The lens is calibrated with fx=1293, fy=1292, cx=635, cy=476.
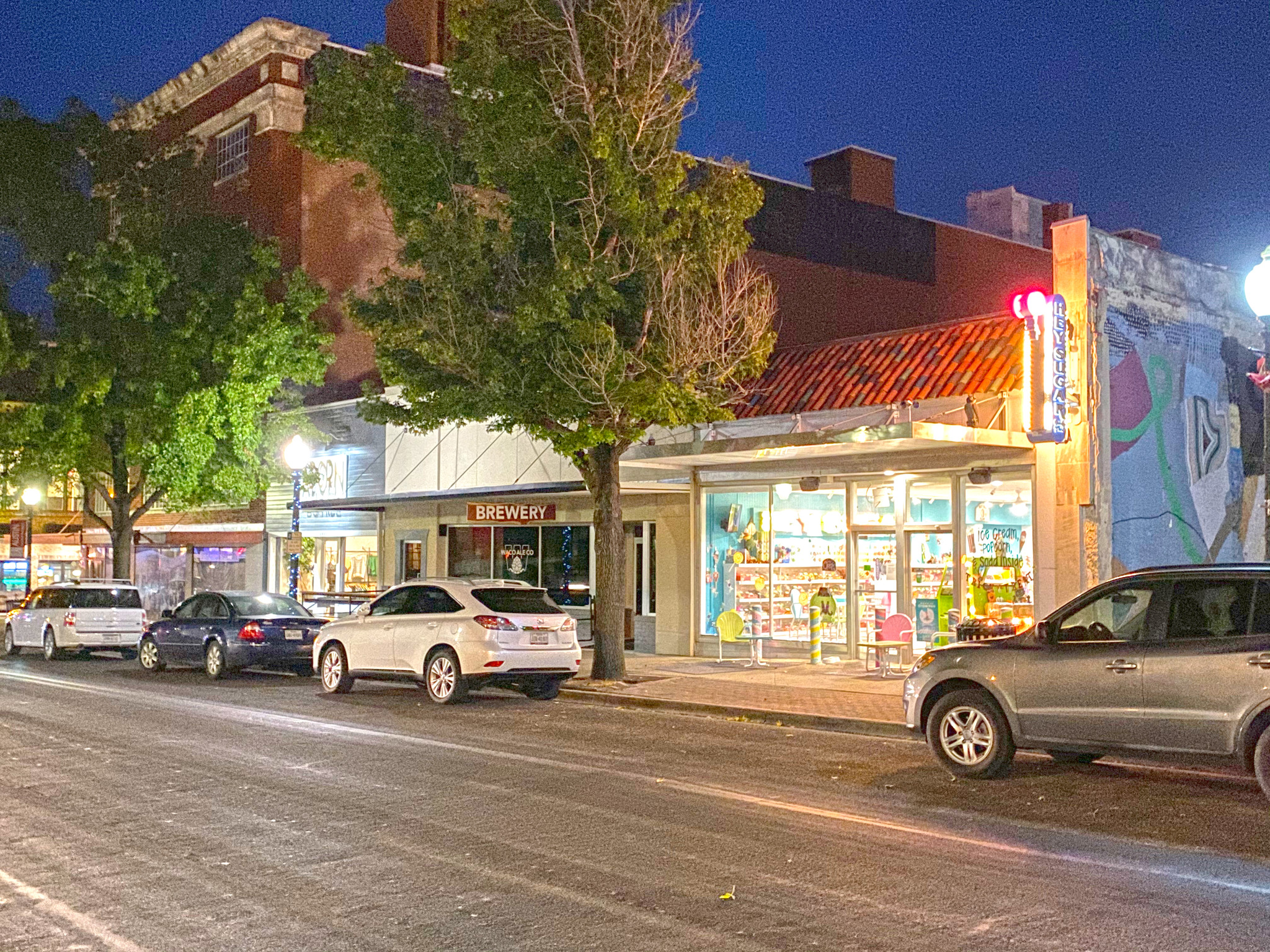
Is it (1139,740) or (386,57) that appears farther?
(386,57)

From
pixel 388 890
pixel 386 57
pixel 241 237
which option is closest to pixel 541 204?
pixel 386 57

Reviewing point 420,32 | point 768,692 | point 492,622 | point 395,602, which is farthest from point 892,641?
point 420,32

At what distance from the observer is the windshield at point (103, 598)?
81.1 feet

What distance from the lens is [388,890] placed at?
22.6 ft

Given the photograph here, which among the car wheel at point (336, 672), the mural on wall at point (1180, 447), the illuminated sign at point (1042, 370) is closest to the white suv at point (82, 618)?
the car wheel at point (336, 672)

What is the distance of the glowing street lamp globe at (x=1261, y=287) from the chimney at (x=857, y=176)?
25697mm

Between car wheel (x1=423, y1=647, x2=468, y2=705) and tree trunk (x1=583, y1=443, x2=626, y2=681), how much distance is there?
9.54ft

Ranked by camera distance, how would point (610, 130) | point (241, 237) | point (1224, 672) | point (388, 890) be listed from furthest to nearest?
point (241, 237), point (610, 130), point (1224, 672), point (388, 890)

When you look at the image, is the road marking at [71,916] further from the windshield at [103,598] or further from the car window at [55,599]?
the car window at [55,599]

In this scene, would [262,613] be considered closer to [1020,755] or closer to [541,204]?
[541,204]

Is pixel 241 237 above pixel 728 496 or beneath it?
above

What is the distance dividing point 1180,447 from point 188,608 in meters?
16.0

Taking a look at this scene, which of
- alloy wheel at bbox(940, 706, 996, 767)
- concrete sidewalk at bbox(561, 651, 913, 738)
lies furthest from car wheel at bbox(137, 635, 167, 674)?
alloy wheel at bbox(940, 706, 996, 767)

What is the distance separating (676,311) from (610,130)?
2.54 meters
